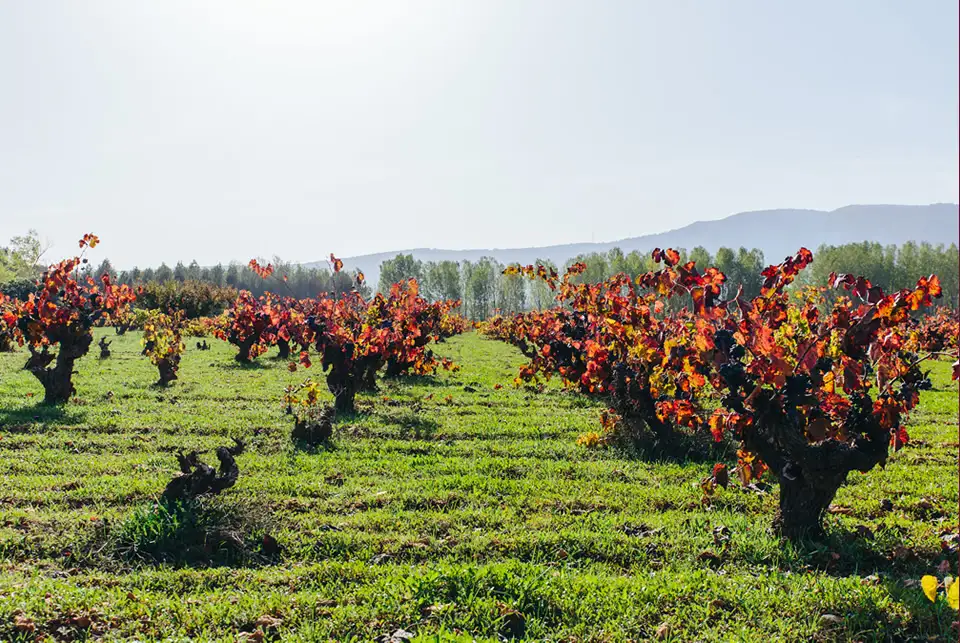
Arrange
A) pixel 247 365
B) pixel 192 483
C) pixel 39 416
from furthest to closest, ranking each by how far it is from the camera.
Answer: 1. pixel 247 365
2. pixel 39 416
3. pixel 192 483

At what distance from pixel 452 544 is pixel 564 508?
1554 mm

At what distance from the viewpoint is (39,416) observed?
10.7 m

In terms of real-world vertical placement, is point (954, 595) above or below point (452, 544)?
above

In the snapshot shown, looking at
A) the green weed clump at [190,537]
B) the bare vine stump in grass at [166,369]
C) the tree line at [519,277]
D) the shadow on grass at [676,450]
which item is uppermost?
the tree line at [519,277]

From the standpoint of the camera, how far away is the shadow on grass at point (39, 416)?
10188mm

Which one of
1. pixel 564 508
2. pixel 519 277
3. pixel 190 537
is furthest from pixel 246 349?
pixel 519 277

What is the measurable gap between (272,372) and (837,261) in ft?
266

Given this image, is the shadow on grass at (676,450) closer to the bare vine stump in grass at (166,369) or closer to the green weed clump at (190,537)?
the green weed clump at (190,537)

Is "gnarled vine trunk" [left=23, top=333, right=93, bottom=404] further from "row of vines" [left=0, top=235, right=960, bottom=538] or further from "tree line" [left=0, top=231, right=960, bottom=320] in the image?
"tree line" [left=0, top=231, right=960, bottom=320]

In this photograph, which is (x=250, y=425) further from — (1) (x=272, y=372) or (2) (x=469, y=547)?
(1) (x=272, y=372)

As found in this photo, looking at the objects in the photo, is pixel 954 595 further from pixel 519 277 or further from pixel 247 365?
pixel 519 277

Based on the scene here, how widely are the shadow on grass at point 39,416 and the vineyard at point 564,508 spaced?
9 centimetres

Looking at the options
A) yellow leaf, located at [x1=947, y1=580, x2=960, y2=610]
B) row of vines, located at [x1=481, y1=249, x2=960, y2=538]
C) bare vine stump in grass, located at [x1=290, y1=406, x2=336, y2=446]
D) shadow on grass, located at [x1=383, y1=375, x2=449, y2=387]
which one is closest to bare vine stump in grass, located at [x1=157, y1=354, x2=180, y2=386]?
shadow on grass, located at [x1=383, y1=375, x2=449, y2=387]

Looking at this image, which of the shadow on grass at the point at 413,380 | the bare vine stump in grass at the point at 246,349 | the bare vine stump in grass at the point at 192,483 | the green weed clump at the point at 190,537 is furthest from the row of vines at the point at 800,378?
the bare vine stump in grass at the point at 246,349
